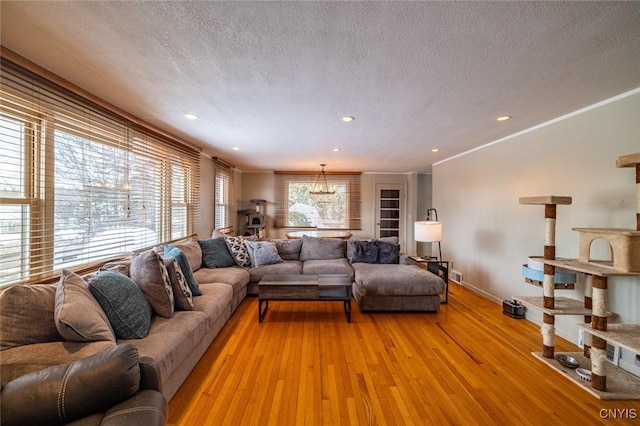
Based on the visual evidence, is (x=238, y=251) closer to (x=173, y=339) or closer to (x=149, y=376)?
(x=173, y=339)

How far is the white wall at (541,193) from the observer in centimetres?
216

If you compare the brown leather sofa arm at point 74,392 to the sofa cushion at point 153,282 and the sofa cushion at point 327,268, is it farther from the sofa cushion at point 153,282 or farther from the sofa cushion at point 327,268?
the sofa cushion at point 327,268

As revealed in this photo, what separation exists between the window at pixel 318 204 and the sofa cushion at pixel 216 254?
9.86ft

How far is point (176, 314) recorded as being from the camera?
6.80ft

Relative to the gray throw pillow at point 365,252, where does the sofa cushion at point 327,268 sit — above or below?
below

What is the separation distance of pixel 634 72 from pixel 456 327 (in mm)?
2580

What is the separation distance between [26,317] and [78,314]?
0.80 feet

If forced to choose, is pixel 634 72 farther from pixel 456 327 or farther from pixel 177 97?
pixel 177 97

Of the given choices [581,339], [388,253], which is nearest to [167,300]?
[388,253]

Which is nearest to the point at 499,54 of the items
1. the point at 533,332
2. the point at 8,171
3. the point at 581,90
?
the point at 581,90

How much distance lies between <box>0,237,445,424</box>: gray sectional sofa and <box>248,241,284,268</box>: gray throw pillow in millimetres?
15

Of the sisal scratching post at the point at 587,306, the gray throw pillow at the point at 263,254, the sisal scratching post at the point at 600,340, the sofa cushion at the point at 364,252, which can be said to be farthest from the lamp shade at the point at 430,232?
the gray throw pillow at the point at 263,254

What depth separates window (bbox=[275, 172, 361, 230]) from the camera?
22.4 feet

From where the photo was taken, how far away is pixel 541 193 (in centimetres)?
291
